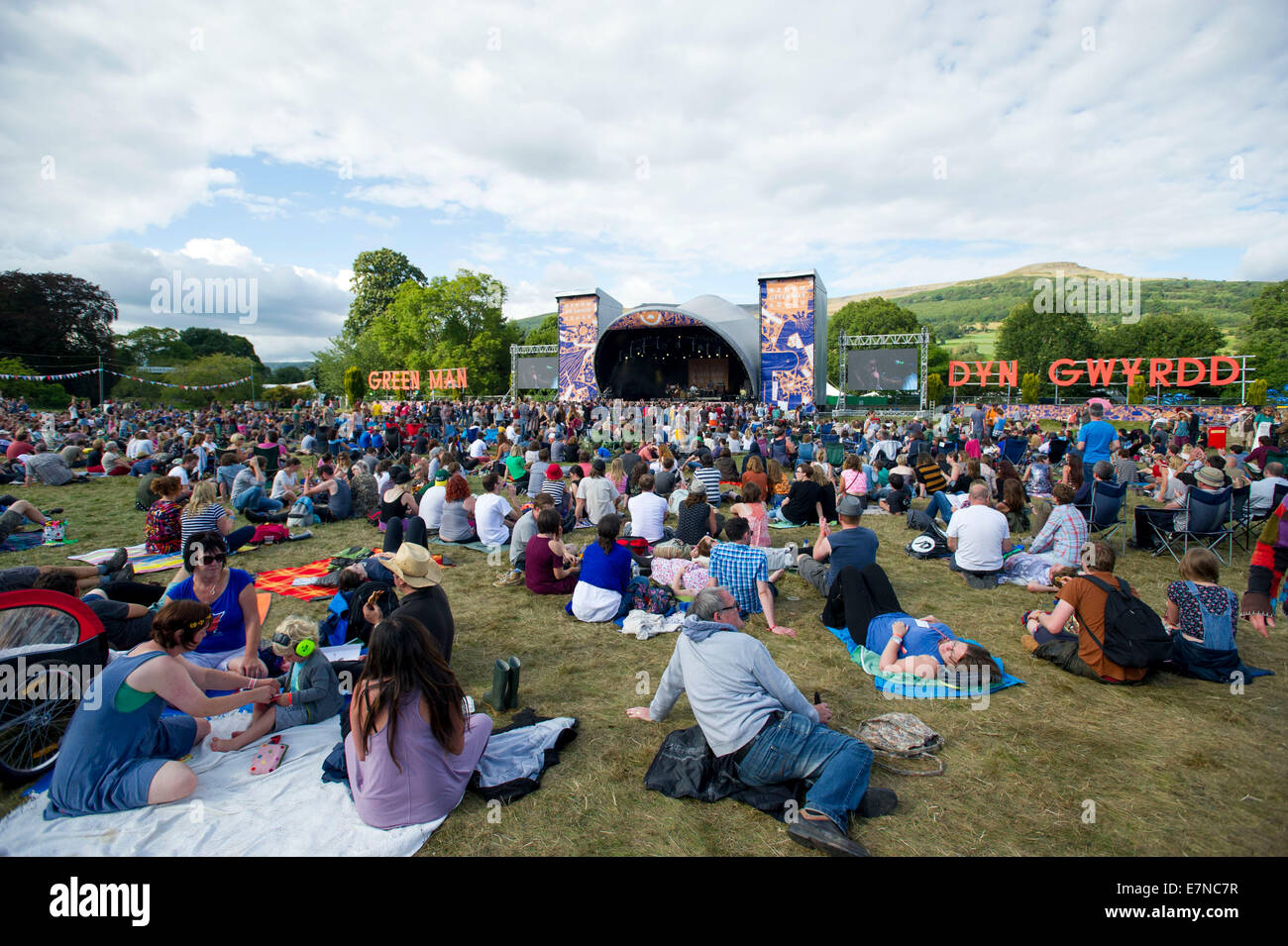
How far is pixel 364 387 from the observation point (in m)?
41.8

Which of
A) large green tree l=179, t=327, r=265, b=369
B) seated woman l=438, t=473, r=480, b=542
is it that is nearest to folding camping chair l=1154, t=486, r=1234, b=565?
seated woman l=438, t=473, r=480, b=542

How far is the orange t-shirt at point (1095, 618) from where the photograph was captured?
3893 millimetres

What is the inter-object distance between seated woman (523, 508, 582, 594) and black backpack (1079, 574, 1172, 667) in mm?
4167

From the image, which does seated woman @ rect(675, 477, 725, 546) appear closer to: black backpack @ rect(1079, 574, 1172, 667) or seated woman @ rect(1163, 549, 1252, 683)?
black backpack @ rect(1079, 574, 1172, 667)

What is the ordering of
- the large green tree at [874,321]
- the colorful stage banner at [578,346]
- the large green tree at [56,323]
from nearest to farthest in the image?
the colorful stage banner at [578,346] → the large green tree at [56,323] → the large green tree at [874,321]

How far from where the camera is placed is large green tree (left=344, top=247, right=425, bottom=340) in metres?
50.6

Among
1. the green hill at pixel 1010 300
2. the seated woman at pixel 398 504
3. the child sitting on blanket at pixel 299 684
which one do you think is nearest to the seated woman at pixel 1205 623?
the child sitting on blanket at pixel 299 684

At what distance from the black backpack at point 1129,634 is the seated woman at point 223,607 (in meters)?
5.35

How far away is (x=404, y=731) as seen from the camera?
2561 mm

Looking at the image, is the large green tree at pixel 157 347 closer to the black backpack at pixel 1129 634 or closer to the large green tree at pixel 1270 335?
the black backpack at pixel 1129 634

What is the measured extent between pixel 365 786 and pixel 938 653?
348cm
